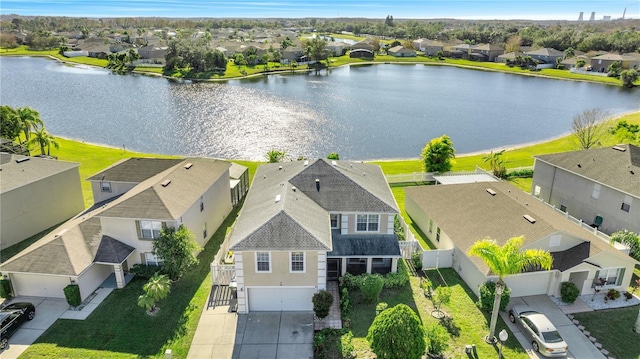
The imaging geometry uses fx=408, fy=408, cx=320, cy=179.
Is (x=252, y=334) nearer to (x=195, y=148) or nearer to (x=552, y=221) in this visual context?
(x=552, y=221)

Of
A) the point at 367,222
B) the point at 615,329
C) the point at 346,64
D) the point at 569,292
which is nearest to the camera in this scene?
the point at 615,329

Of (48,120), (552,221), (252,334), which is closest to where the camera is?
(252,334)

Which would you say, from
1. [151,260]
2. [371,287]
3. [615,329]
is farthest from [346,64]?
[615,329]

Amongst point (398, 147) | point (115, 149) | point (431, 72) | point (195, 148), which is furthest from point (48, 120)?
point (431, 72)

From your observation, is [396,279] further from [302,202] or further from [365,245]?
[302,202]

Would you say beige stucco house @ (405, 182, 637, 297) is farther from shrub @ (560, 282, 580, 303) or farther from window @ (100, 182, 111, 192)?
window @ (100, 182, 111, 192)
